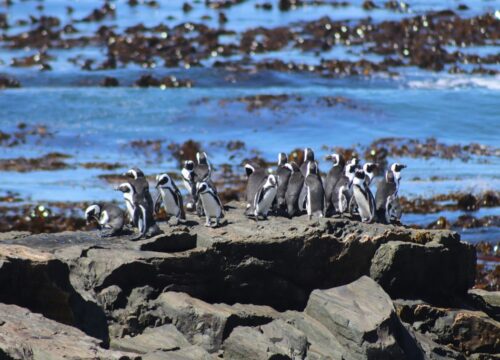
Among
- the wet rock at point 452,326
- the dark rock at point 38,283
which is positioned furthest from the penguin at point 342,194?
the dark rock at point 38,283

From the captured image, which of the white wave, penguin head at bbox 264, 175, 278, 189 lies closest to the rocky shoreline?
penguin head at bbox 264, 175, 278, 189

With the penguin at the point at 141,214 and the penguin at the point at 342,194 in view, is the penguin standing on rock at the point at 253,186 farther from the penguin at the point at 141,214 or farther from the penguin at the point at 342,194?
the penguin at the point at 141,214

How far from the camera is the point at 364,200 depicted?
1566 centimetres

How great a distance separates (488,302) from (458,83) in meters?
27.0

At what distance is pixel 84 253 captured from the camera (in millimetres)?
14086

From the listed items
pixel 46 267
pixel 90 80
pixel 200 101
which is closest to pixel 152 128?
pixel 200 101

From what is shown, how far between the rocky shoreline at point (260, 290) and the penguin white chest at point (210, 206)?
10.0 inches

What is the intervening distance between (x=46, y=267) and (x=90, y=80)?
32.3 meters

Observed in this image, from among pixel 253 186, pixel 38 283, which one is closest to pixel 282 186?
pixel 253 186

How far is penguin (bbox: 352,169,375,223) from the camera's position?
15.7m

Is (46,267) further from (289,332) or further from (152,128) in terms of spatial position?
(152,128)

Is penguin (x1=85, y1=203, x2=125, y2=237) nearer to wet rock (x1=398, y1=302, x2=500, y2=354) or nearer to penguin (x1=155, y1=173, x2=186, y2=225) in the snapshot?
penguin (x1=155, y1=173, x2=186, y2=225)

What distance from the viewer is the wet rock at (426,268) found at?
15141 mm

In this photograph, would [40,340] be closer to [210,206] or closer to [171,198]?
[210,206]
